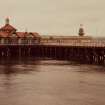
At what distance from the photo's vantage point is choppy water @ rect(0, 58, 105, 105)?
94.7 feet

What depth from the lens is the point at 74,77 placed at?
4106 centimetres

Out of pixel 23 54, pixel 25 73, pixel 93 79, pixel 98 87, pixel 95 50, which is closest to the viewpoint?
pixel 98 87

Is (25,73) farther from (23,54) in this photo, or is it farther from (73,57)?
(23,54)

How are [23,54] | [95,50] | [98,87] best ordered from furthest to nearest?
1. [23,54]
2. [95,50]
3. [98,87]

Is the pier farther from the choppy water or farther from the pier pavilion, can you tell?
the choppy water

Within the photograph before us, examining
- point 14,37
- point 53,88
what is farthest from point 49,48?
point 53,88

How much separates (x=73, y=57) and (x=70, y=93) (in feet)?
127

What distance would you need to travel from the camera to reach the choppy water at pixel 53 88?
94.7 ft

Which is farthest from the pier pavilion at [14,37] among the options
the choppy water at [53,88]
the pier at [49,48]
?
the choppy water at [53,88]

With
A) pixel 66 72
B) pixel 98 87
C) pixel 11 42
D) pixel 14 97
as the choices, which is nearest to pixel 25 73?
pixel 66 72

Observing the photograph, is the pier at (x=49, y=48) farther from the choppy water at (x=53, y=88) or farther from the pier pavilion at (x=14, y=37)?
the choppy water at (x=53, y=88)

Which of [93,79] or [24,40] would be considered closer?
[93,79]

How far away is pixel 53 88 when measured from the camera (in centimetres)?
3394

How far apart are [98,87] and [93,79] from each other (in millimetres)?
4761
